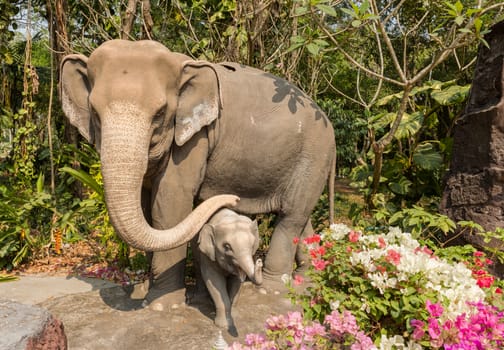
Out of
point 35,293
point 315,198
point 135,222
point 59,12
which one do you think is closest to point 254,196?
point 315,198

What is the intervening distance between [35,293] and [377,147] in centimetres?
351

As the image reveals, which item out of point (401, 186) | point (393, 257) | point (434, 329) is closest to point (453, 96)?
point (401, 186)

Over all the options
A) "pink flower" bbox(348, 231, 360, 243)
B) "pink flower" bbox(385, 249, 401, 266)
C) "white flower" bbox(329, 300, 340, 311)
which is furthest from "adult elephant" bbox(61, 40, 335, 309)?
"pink flower" bbox(385, 249, 401, 266)

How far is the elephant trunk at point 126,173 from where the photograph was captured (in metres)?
2.69

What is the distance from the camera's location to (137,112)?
2750 millimetres

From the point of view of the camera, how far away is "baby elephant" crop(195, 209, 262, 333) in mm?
2779

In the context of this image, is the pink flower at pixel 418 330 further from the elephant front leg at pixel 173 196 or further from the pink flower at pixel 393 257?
the elephant front leg at pixel 173 196

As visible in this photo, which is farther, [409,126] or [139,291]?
[409,126]

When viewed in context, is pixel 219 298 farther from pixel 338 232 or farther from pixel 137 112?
pixel 137 112

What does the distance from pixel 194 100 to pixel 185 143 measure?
0.35 meters

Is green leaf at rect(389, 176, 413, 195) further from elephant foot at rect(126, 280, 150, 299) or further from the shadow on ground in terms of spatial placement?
elephant foot at rect(126, 280, 150, 299)

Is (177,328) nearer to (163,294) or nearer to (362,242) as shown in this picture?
(163,294)

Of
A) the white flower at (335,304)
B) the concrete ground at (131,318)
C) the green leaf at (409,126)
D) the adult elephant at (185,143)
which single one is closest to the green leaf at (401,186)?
the green leaf at (409,126)

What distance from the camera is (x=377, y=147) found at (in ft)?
13.5
